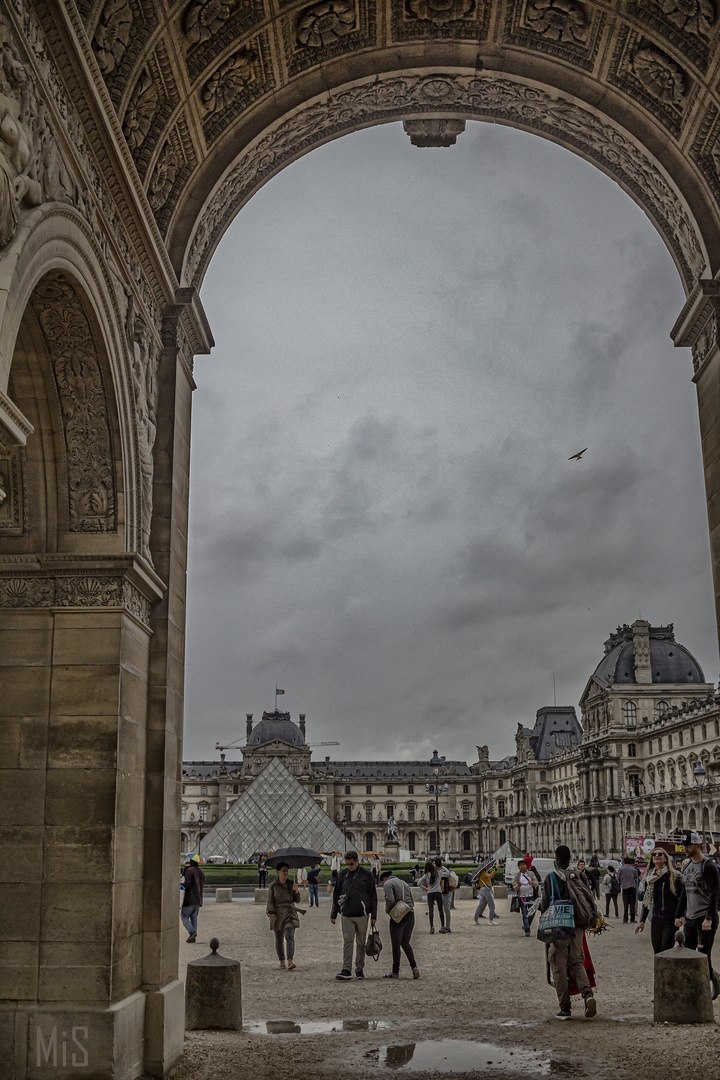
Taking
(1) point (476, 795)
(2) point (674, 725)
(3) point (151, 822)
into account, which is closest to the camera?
(3) point (151, 822)

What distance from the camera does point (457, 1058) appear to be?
8852 millimetres

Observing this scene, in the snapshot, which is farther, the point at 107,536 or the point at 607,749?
the point at 607,749

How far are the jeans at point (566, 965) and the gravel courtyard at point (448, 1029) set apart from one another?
304 mm

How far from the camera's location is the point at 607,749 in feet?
334

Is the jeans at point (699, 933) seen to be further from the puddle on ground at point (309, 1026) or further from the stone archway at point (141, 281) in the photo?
the stone archway at point (141, 281)

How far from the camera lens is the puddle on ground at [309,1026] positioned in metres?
10.2

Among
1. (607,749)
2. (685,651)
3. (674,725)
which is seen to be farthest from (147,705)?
(685,651)

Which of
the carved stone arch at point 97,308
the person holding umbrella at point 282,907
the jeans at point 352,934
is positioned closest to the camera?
the carved stone arch at point 97,308

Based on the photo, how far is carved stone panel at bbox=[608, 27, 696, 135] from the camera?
35.0 ft

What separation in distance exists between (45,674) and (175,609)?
1775 mm

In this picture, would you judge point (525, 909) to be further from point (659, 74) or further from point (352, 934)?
point (659, 74)

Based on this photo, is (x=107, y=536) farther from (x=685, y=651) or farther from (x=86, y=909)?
(x=685, y=651)

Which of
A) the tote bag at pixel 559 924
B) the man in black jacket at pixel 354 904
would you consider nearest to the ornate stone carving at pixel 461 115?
the tote bag at pixel 559 924

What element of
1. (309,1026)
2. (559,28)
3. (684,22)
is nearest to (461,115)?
(559,28)
